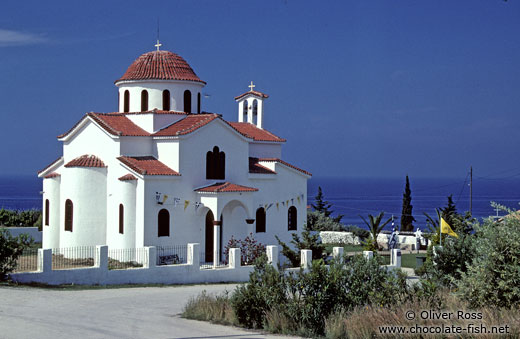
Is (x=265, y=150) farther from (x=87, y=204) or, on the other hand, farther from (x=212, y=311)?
(x=212, y=311)

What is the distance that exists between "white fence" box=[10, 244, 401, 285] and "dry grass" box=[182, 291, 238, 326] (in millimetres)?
5289

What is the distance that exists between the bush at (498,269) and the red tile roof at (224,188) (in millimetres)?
15563

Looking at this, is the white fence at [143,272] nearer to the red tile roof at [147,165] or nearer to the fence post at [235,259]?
the fence post at [235,259]

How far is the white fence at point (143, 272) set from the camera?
22.7 meters

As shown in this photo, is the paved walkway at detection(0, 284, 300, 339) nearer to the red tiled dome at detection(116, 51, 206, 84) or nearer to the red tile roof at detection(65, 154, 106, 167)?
the red tile roof at detection(65, 154, 106, 167)

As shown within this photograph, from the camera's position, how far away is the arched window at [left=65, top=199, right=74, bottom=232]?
97.8 feet

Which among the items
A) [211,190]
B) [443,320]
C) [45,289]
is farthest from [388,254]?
[443,320]

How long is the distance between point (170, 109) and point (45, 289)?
1293 cm

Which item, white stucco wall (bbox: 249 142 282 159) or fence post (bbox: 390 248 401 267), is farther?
white stucco wall (bbox: 249 142 282 159)

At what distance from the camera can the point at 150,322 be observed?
16.4 m

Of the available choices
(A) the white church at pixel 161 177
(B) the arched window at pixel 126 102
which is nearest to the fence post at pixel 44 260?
(A) the white church at pixel 161 177

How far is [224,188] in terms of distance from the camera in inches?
1161

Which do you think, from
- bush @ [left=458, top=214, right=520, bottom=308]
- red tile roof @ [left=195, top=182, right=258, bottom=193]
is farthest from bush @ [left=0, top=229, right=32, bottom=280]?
bush @ [left=458, top=214, right=520, bottom=308]

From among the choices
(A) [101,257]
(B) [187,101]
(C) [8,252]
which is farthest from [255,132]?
(C) [8,252]
